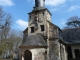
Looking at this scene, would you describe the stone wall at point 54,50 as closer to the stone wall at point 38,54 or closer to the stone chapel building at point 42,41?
the stone chapel building at point 42,41

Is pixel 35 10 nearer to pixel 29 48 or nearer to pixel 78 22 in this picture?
Result: pixel 29 48

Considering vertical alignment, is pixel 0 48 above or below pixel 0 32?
below

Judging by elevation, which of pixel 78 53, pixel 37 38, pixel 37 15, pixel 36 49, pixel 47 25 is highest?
pixel 37 15

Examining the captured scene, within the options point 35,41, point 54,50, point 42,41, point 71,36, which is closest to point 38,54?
point 35,41

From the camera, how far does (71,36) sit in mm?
26266

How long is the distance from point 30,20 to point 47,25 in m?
3.65

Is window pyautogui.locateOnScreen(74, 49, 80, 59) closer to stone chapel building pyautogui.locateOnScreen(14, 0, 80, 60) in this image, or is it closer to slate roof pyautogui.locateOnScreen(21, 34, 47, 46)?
stone chapel building pyautogui.locateOnScreen(14, 0, 80, 60)

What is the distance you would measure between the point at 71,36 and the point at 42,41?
8.72 metres

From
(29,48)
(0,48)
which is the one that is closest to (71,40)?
(29,48)

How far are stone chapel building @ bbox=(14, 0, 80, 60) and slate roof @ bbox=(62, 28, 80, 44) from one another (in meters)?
0.59

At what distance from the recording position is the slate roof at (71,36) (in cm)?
2473

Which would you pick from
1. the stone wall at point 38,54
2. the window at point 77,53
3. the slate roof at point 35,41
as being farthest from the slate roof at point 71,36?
the stone wall at point 38,54

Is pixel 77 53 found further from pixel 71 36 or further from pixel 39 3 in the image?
pixel 39 3

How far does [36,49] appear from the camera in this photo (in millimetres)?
19375
